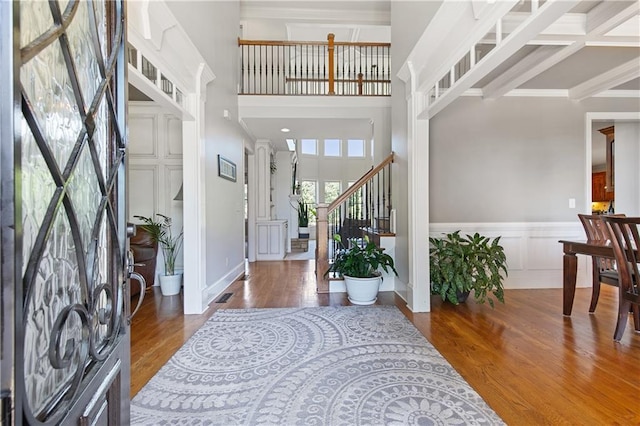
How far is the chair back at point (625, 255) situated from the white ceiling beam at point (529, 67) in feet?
5.03

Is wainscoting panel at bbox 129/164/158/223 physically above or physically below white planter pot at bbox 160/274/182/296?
above

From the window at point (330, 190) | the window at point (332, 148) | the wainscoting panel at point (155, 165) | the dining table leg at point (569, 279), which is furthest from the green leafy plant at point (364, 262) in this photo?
the window at point (332, 148)

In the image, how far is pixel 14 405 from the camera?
446mm

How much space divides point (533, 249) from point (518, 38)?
10.3 feet

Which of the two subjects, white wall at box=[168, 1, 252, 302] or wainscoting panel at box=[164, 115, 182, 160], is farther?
wainscoting panel at box=[164, 115, 182, 160]

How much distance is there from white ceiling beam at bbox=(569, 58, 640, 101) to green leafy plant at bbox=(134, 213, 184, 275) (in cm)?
539

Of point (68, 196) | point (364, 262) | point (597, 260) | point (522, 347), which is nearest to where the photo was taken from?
point (68, 196)

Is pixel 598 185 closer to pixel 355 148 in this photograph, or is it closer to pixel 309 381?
pixel 355 148

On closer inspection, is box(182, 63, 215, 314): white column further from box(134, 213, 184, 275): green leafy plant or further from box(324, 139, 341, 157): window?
box(324, 139, 341, 157): window

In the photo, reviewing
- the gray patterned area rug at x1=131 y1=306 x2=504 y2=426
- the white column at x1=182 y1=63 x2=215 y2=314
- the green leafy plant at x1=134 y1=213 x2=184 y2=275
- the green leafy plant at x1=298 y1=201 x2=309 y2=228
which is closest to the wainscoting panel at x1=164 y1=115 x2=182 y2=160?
the green leafy plant at x1=134 y1=213 x2=184 y2=275

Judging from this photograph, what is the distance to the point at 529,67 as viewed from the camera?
10.0 feet

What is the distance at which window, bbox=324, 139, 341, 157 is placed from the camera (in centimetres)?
1163

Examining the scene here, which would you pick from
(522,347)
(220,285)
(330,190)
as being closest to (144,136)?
(220,285)

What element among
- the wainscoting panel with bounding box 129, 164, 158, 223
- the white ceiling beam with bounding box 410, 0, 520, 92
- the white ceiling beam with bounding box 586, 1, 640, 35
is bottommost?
the wainscoting panel with bounding box 129, 164, 158, 223
